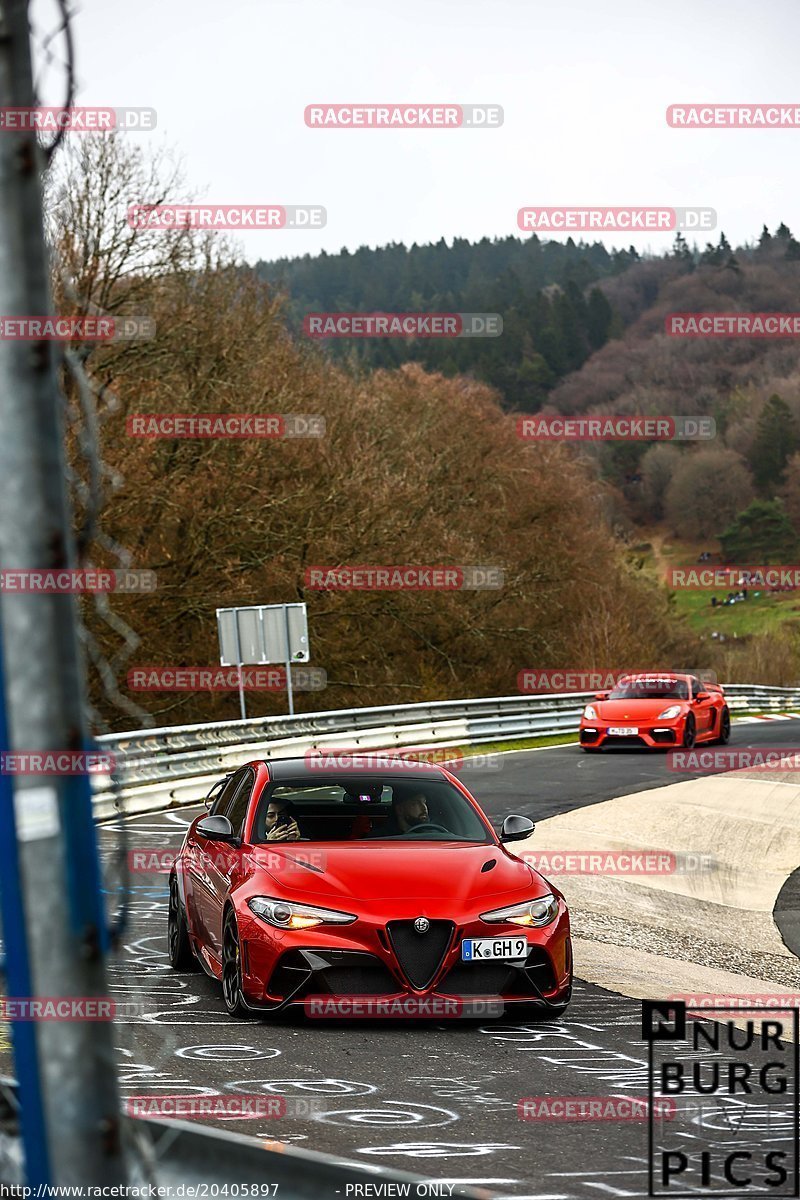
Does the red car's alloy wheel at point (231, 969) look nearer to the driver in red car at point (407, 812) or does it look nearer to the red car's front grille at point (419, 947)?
the red car's front grille at point (419, 947)

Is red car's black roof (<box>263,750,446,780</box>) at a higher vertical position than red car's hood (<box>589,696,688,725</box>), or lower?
higher

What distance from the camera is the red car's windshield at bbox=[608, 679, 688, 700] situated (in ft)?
93.4

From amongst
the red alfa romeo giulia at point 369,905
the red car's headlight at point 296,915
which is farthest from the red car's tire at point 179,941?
the red car's headlight at point 296,915

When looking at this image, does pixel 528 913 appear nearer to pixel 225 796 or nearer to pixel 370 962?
pixel 370 962

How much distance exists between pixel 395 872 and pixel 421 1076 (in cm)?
153

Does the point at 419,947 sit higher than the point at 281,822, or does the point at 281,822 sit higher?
the point at 281,822

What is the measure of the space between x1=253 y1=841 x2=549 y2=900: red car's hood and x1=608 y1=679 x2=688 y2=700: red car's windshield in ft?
65.2

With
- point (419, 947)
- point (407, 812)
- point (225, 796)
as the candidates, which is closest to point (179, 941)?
point (225, 796)

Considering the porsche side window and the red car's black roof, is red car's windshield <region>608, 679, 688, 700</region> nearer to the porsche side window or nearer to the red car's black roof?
the porsche side window

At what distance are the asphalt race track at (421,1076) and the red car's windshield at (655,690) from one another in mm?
18703

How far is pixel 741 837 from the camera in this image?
1970 centimetres

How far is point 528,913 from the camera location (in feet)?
27.4

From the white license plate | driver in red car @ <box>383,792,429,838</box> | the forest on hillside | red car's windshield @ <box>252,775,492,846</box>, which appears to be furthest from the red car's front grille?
the forest on hillside

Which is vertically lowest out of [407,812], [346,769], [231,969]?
[231,969]
